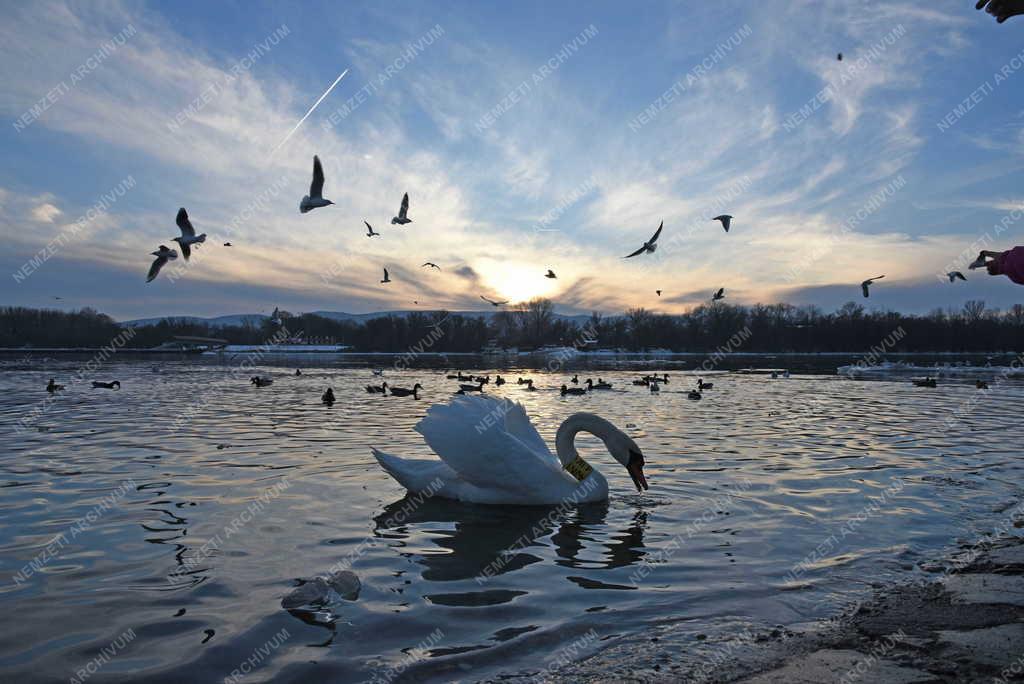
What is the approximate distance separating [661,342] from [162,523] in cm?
12272

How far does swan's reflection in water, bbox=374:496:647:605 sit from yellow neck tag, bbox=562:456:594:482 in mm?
437

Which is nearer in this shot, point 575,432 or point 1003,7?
point 1003,7

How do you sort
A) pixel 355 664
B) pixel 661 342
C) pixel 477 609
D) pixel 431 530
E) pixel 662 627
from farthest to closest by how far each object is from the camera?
1. pixel 661 342
2. pixel 431 530
3. pixel 477 609
4. pixel 662 627
5. pixel 355 664

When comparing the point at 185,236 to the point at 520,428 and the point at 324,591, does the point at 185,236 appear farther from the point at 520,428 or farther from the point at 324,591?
the point at 324,591

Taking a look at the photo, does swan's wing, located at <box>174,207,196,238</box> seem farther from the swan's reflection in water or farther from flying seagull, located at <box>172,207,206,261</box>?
the swan's reflection in water

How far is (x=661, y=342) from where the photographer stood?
126125 millimetres

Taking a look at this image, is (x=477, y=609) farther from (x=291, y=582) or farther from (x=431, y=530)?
(x=431, y=530)

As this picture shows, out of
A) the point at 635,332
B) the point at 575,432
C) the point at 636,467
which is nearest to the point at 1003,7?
the point at 636,467

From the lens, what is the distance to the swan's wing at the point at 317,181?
11.1 m

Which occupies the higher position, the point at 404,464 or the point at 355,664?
the point at 404,464

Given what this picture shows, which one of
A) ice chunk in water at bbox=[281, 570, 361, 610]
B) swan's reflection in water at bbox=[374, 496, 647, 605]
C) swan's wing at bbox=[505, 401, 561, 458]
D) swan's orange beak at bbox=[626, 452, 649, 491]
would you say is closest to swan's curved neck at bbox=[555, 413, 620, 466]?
swan's wing at bbox=[505, 401, 561, 458]

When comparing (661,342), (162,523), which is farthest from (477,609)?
(661,342)

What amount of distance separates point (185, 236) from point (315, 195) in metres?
2.76

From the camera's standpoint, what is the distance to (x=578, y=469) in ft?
30.1
